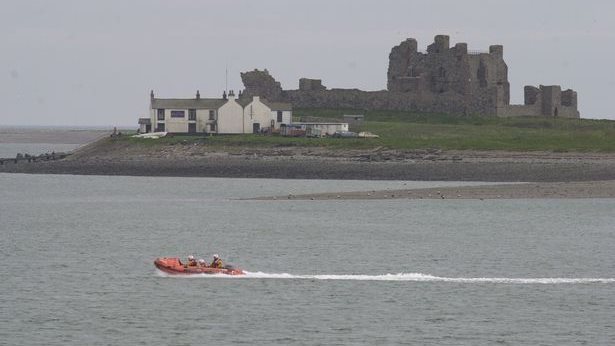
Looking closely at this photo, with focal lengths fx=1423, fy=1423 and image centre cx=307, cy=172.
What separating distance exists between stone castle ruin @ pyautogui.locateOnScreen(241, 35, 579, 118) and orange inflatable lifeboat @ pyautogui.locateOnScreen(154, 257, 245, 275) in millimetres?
98878

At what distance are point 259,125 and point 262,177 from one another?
78.4ft

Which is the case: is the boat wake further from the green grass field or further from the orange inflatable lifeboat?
the green grass field

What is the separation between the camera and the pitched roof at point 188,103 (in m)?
133

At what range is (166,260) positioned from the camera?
5091 centimetres

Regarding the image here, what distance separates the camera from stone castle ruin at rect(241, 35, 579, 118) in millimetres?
149000

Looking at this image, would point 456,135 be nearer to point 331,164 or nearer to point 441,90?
point 331,164

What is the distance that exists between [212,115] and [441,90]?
30.2 metres

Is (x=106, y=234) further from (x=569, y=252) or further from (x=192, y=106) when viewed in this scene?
(x=192, y=106)

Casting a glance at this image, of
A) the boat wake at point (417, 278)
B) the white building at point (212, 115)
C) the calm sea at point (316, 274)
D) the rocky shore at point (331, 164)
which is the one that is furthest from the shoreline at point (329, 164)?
the boat wake at point (417, 278)

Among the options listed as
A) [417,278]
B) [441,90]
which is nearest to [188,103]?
[441,90]

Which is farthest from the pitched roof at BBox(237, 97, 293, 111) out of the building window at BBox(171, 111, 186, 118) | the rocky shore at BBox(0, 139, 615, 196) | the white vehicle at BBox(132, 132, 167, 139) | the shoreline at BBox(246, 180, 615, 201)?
the shoreline at BBox(246, 180, 615, 201)

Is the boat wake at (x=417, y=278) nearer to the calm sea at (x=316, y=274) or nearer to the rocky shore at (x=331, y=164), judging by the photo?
the calm sea at (x=316, y=274)

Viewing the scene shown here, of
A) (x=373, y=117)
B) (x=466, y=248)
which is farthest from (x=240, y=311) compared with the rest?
(x=373, y=117)

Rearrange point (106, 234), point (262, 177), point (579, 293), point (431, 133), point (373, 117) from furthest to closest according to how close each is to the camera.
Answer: point (373, 117)
point (431, 133)
point (262, 177)
point (106, 234)
point (579, 293)
